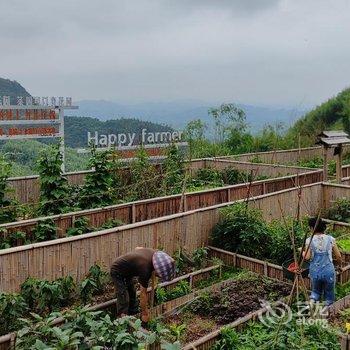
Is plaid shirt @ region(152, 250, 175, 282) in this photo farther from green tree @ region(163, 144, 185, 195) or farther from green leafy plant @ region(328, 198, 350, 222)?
green tree @ region(163, 144, 185, 195)

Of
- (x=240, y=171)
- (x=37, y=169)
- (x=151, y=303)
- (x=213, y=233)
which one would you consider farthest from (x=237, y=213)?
(x=240, y=171)

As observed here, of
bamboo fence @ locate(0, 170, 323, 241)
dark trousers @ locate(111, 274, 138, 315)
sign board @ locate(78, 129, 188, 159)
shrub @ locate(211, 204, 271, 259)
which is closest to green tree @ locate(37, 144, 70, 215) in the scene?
bamboo fence @ locate(0, 170, 323, 241)

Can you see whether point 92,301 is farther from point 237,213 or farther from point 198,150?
point 198,150

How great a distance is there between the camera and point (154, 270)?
6.77m

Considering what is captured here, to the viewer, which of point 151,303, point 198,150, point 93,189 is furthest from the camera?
point 198,150

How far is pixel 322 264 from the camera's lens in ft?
23.4

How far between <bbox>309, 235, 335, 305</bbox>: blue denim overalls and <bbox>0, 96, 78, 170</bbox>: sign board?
11.8m

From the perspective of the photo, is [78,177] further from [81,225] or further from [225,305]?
[225,305]

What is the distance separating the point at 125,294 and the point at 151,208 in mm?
4184

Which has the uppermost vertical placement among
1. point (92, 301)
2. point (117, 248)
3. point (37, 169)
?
point (37, 169)

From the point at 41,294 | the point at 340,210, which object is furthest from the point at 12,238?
the point at 340,210

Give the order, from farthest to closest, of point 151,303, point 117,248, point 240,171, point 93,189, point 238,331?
point 240,171 → point 93,189 → point 117,248 → point 151,303 → point 238,331

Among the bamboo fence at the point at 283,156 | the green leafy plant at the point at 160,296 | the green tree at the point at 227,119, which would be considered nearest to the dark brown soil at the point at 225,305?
the green leafy plant at the point at 160,296

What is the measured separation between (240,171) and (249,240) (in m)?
8.36
